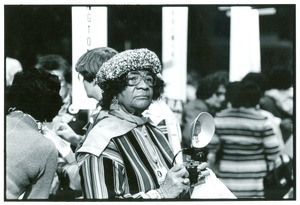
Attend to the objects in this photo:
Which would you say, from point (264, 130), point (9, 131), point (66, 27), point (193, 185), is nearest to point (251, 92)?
point (264, 130)

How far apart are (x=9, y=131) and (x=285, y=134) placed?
2.28 meters

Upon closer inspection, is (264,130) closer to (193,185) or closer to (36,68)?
(193,185)

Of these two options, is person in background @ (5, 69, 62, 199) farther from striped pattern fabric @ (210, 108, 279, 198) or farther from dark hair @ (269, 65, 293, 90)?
dark hair @ (269, 65, 293, 90)

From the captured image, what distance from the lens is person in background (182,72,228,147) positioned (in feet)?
13.2

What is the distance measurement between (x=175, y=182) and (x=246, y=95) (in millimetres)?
1087

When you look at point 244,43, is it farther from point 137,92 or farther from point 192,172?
point 192,172

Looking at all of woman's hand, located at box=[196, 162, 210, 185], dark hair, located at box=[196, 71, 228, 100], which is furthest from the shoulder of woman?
dark hair, located at box=[196, 71, 228, 100]

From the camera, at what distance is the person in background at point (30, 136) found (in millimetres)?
3625

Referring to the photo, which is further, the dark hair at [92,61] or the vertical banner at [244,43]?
the vertical banner at [244,43]

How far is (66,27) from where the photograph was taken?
13.0 ft

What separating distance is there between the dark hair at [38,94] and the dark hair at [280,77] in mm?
1778

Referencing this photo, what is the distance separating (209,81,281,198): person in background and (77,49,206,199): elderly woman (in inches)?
20.2

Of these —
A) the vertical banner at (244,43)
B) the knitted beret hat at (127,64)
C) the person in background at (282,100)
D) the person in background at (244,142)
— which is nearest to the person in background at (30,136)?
the knitted beret hat at (127,64)

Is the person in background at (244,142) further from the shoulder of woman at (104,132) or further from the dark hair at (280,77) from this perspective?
the shoulder of woman at (104,132)
